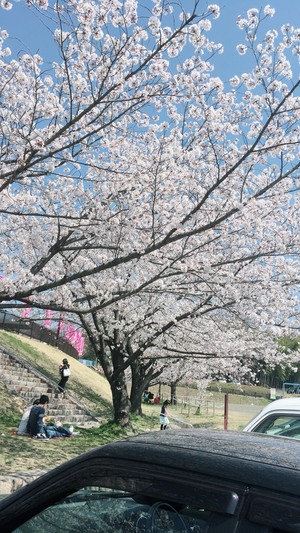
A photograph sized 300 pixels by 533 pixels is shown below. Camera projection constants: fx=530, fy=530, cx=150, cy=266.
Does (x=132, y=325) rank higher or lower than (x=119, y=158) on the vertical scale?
lower

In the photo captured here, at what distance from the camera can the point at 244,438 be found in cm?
207

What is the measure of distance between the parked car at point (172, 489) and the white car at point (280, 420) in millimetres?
2226

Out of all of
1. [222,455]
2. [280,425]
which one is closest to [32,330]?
[280,425]

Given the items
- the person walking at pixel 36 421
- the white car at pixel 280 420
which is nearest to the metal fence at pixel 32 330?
the person walking at pixel 36 421

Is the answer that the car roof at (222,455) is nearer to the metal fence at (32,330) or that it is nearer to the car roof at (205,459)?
the car roof at (205,459)

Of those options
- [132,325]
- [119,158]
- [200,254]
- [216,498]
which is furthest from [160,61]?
[132,325]

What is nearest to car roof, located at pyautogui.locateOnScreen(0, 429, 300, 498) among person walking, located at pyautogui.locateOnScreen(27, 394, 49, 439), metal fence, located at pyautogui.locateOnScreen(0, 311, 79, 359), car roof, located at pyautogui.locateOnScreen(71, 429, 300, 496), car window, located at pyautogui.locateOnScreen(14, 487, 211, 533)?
car roof, located at pyautogui.locateOnScreen(71, 429, 300, 496)

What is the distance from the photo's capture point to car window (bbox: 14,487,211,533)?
70.2 inches

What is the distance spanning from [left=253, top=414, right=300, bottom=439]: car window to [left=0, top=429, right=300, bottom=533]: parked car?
2226 millimetres

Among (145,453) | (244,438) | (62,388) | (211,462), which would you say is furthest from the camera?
(62,388)

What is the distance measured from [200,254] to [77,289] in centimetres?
411

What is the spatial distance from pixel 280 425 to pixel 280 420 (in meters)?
0.04

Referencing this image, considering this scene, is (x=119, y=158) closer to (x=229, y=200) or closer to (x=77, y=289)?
(x=229, y=200)

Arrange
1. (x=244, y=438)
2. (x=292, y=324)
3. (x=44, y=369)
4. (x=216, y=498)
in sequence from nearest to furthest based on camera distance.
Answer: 1. (x=216, y=498)
2. (x=244, y=438)
3. (x=292, y=324)
4. (x=44, y=369)
